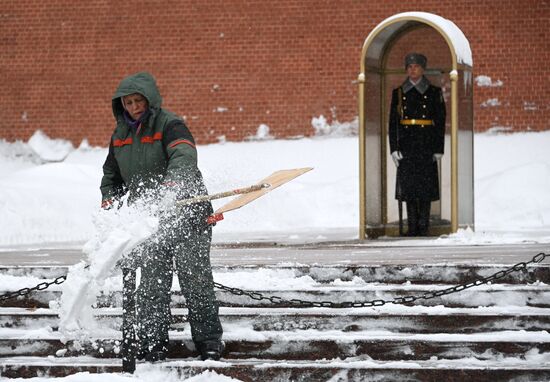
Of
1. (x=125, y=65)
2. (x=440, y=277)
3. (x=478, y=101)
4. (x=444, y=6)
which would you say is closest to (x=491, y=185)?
(x=478, y=101)

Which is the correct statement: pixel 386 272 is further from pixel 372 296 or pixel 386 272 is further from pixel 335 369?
pixel 335 369

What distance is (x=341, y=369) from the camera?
6219 mm

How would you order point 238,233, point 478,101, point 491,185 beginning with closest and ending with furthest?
point 238,233 → point 491,185 → point 478,101

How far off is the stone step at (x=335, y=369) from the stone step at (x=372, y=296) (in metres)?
0.71

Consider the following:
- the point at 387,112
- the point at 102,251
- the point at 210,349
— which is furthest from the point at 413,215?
the point at 102,251

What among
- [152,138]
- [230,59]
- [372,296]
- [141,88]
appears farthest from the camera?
[230,59]

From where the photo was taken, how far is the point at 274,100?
59.5 feet

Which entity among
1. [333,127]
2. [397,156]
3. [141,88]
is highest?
[333,127]

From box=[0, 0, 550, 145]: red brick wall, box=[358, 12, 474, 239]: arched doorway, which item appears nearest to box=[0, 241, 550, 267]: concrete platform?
box=[358, 12, 474, 239]: arched doorway

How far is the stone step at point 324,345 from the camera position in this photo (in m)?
6.51

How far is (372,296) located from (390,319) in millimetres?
421

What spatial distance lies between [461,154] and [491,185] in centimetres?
515

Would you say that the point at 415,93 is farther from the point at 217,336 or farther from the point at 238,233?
the point at 217,336

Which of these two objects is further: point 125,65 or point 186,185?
point 125,65
